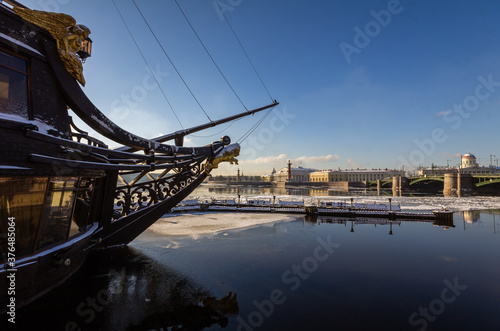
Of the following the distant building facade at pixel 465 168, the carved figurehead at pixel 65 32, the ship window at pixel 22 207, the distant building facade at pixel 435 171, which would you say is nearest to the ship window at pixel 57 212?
the ship window at pixel 22 207

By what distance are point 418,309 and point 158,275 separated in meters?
8.72

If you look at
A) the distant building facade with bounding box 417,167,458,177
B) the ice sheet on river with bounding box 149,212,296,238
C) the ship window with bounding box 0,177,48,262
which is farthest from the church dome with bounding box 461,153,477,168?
the ship window with bounding box 0,177,48,262

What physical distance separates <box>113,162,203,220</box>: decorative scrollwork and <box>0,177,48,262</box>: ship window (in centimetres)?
449

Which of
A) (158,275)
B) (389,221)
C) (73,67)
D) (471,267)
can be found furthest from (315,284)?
(389,221)

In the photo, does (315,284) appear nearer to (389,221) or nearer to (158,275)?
(158,275)

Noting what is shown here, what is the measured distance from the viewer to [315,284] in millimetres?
8891

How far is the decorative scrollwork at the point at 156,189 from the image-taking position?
1123cm

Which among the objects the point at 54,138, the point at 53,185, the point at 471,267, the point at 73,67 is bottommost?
the point at 471,267

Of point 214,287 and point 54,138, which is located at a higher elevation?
point 54,138

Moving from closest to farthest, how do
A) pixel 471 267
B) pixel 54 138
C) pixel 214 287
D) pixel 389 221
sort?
1. pixel 54 138
2. pixel 214 287
3. pixel 471 267
4. pixel 389 221

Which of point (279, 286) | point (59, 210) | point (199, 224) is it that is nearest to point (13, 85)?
point (59, 210)

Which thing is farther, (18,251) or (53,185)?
(53,185)

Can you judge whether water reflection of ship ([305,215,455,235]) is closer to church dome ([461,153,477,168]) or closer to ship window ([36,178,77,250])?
ship window ([36,178,77,250])

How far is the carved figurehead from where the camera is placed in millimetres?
6160
